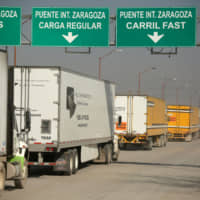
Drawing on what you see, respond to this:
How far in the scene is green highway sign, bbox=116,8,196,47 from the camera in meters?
23.3

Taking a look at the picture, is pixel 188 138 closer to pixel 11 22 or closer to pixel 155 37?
pixel 155 37

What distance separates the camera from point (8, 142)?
49.2ft

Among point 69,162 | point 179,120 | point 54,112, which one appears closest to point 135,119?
point 69,162

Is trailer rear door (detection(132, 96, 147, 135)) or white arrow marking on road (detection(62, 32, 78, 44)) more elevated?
white arrow marking on road (detection(62, 32, 78, 44))

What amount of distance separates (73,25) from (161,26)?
12.0ft

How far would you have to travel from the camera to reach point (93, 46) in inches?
945

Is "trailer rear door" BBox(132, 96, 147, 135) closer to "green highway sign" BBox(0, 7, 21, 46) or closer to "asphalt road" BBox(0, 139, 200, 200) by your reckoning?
"asphalt road" BBox(0, 139, 200, 200)

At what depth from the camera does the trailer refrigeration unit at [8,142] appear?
14.0 meters

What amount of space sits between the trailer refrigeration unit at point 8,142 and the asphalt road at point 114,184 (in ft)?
1.71

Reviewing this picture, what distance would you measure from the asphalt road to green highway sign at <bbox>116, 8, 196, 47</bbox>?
5326 mm

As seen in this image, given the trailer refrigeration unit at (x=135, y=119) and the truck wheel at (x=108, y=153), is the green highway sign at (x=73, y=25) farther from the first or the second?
the trailer refrigeration unit at (x=135, y=119)

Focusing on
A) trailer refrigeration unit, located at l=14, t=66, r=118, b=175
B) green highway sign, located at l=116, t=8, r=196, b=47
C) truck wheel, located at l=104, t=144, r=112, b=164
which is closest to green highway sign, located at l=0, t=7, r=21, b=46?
trailer refrigeration unit, located at l=14, t=66, r=118, b=175

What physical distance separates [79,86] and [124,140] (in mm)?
17702

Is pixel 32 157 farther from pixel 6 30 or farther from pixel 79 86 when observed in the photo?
pixel 6 30
